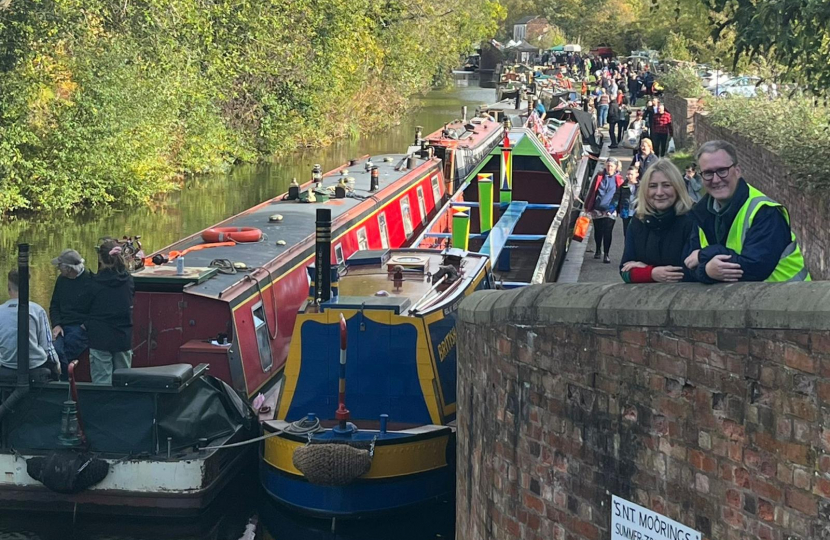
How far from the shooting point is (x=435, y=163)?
73.9 feet

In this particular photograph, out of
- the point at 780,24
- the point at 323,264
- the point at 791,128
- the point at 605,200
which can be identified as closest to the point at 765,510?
the point at 780,24

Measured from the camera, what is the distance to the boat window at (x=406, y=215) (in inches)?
739

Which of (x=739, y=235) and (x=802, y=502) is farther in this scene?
(x=739, y=235)

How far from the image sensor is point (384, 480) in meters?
10.3

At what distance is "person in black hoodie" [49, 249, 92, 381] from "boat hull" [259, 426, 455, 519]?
6.30 ft

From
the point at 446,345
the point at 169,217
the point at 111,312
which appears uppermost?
the point at 111,312

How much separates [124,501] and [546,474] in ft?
18.1

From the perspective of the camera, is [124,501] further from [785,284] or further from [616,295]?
[785,284]

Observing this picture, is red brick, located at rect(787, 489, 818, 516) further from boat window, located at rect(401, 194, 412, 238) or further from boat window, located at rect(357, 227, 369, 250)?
boat window, located at rect(401, 194, 412, 238)

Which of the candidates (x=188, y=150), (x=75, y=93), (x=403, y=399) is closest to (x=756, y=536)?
(x=403, y=399)

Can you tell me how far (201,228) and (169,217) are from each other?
1703mm

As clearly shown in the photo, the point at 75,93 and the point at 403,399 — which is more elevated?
the point at 75,93

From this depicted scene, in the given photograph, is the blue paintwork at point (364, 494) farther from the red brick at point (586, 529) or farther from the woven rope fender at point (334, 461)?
the red brick at point (586, 529)

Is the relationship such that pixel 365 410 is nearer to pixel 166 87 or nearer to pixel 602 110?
pixel 166 87
